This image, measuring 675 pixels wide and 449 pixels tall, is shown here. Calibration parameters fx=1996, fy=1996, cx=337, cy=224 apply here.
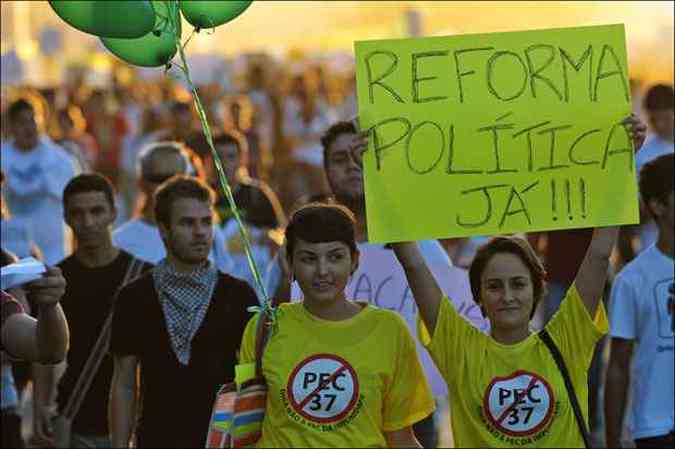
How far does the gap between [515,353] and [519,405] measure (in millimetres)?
161

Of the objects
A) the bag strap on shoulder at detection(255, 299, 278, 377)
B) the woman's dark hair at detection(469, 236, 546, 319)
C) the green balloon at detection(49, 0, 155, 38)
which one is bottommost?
the bag strap on shoulder at detection(255, 299, 278, 377)

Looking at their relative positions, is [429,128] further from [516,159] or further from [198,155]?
[198,155]

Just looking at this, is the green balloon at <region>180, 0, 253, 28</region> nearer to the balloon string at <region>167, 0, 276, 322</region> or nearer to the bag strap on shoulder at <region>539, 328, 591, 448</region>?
the balloon string at <region>167, 0, 276, 322</region>

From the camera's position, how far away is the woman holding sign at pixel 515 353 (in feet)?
19.4

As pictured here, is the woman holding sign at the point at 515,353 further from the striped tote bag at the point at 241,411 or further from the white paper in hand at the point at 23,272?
the white paper in hand at the point at 23,272

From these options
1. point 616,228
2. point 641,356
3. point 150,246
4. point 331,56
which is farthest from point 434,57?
point 331,56

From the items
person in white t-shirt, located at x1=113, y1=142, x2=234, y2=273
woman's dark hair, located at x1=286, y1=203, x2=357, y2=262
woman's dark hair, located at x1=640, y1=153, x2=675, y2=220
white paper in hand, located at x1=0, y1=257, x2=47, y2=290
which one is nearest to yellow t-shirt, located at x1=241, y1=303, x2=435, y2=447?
woman's dark hair, located at x1=286, y1=203, x2=357, y2=262

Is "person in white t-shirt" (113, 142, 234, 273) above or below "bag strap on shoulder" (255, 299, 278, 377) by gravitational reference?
above

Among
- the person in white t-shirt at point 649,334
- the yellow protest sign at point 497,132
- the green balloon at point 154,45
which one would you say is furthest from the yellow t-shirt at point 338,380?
the person in white t-shirt at point 649,334

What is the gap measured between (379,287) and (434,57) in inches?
74.9

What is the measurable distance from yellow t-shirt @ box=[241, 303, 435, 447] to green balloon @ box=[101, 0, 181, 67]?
34.6 inches

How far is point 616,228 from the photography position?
19.7 ft

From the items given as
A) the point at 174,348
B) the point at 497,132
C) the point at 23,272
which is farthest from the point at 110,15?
the point at 174,348

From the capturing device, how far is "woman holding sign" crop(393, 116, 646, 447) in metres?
5.91
